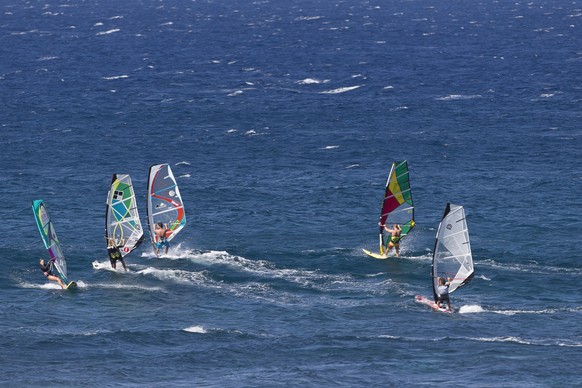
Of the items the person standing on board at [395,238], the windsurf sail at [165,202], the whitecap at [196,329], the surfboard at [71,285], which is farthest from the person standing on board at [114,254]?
the person standing on board at [395,238]

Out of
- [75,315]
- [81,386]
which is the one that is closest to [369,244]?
[75,315]

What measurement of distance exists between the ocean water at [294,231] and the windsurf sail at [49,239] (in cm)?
153

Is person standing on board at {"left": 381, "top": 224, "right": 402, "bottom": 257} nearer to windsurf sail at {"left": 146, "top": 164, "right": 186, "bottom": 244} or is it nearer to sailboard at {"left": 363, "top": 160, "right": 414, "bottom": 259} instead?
sailboard at {"left": 363, "top": 160, "right": 414, "bottom": 259}

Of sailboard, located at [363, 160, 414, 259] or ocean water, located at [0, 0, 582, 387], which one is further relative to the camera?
sailboard, located at [363, 160, 414, 259]

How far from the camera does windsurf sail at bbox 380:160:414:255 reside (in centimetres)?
8325

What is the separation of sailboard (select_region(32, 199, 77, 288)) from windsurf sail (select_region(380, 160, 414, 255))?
843 inches

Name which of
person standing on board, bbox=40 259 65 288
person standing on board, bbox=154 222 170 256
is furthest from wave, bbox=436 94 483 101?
person standing on board, bbox=40 259 65 288

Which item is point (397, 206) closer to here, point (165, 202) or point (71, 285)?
point (165, 202)

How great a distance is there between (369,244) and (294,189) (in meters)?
20.3

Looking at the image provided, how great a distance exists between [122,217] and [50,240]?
7.51 m

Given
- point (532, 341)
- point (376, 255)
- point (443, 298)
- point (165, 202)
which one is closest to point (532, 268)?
point (376, 255)

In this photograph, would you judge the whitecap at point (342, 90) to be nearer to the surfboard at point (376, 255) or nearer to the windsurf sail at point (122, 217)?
the surfboard at point (376, 255)

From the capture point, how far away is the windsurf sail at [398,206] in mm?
83250

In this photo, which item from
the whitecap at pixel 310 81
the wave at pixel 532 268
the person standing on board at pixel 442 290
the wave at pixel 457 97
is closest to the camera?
the person standing on board at pixel 442 290
